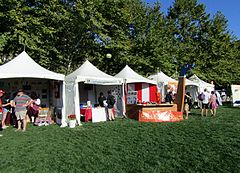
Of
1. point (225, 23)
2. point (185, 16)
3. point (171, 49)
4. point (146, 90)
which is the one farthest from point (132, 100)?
point (225, 23)

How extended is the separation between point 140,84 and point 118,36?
21.8 ft

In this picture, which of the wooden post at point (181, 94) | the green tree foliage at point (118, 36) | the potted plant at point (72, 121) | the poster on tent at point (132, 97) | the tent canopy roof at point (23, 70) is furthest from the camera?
the green tree foliage at point (118, 36)

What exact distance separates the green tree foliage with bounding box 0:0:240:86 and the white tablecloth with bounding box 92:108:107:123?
6901 mm

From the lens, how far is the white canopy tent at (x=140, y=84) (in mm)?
15523

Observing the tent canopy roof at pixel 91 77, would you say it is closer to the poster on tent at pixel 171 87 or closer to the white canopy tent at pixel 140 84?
the white canopy tent at pixel 140 84

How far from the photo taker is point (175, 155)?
5918mm

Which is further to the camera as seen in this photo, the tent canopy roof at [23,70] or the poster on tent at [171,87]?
the poster on tent at [171,87]

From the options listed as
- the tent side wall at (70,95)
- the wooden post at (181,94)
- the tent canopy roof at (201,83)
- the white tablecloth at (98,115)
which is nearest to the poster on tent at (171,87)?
the tent canopy roof at (201,83)

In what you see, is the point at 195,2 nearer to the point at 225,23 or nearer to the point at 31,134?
the point at 225,23

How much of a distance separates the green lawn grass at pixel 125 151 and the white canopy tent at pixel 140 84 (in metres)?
6.70

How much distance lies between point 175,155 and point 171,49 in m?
21.8

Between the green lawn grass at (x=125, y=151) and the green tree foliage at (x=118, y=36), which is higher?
the green tree foliage at (x=118, y=36)

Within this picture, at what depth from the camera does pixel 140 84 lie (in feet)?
57.3

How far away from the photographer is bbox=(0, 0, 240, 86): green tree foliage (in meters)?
17.0
